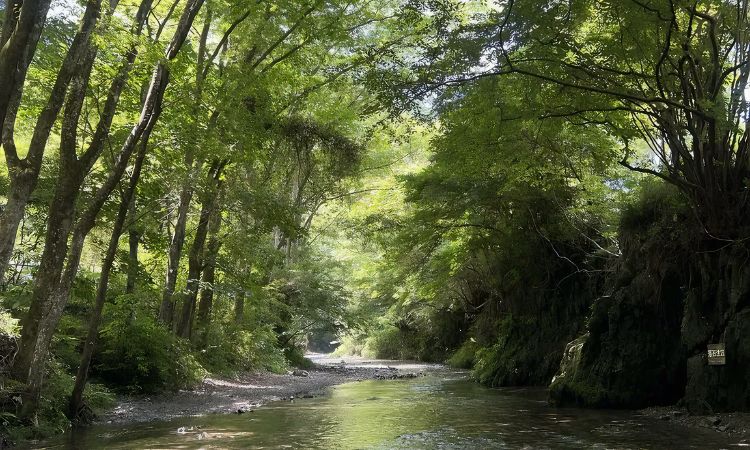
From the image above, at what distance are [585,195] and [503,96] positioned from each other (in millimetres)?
5364

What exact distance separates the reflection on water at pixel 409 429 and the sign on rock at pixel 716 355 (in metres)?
1.14

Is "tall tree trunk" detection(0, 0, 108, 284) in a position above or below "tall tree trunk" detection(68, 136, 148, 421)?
above

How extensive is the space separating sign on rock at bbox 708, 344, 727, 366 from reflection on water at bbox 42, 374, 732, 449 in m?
1.14

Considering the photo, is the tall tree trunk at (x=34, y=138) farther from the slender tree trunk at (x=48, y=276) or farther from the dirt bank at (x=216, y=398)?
the dirt bank at (x=216, y=398)

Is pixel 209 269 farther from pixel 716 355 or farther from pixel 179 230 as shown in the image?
pixel 716 355

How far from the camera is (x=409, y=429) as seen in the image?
8234 mm

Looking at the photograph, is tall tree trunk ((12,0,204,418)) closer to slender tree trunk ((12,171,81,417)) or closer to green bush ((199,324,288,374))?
slender tree trunk ((12,171,81,417))

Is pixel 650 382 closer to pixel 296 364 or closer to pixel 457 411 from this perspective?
pixel 457 411

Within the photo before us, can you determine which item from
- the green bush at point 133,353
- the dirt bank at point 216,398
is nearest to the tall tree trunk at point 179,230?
the green bush at point 133,353

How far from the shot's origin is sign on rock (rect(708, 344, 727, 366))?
8.13m

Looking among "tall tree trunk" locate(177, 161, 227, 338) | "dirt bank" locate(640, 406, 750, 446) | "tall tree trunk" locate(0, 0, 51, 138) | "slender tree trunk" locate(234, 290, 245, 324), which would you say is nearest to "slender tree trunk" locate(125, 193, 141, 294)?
"tall tree trunk" locate(177, 161, 227, 338)

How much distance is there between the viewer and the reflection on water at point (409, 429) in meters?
7.00

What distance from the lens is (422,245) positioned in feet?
61.9

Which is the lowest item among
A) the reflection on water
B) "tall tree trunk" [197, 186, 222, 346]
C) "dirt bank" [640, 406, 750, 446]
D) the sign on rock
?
the reflection on water
